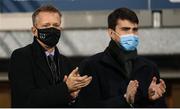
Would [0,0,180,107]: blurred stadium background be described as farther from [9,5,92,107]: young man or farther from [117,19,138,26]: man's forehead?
[9,5,92,107]: young man

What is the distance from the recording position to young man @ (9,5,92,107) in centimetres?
268

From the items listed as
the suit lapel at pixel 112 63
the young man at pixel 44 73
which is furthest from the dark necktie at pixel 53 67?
the suit lapel at pixel 112 63

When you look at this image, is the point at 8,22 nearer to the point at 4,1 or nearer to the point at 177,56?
the point at 4,1

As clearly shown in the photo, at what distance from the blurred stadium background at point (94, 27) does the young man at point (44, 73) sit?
3.40m

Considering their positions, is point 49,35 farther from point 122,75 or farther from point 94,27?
point 94,27

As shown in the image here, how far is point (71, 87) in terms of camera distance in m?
2.66

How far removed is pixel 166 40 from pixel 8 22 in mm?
1966

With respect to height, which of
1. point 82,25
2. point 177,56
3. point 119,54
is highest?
point 119,54

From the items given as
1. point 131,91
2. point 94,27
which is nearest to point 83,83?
point 131,91

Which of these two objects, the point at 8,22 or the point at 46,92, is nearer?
the point at 46,92

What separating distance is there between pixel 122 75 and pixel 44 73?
1.41 feet

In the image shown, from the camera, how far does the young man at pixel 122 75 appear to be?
2771 mm

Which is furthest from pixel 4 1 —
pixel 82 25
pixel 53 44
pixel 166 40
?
pixel 53 44

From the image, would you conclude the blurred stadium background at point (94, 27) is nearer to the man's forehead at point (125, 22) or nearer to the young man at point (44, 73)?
the man's forehead at point (125, 22)
